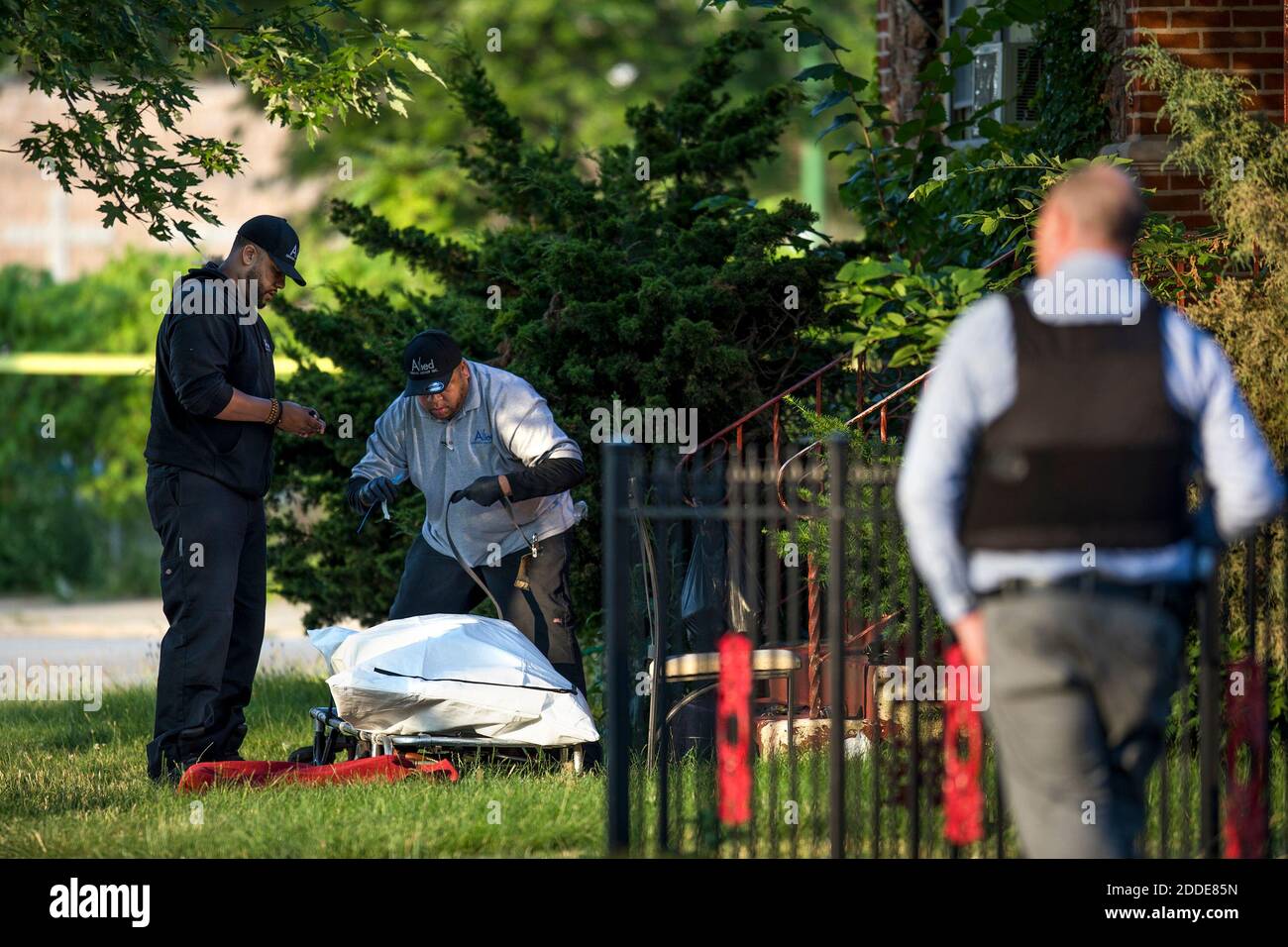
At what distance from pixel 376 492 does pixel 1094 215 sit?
4.13 metres

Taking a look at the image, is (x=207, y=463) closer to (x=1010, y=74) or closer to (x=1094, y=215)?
(x=1094, y=215)

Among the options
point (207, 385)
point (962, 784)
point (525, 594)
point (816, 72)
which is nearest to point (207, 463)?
point (207, 385)

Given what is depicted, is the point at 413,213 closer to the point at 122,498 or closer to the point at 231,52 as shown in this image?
the point at 122,498

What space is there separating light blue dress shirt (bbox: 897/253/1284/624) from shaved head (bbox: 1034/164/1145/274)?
0.04 metres

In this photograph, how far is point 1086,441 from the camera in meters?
4.00

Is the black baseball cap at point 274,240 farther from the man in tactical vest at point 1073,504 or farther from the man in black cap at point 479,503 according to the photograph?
the man in tactical vest at point 1073,504

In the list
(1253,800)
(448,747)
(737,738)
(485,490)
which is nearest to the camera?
(1253,800)

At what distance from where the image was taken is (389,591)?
10.2 meters

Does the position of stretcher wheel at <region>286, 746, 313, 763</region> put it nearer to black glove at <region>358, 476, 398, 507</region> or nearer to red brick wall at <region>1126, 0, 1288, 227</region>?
black glove at <region>358, 476, 398, 507</region>

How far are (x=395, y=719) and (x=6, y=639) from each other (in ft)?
29.0

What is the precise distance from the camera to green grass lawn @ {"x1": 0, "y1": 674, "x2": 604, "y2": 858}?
6.00 metres

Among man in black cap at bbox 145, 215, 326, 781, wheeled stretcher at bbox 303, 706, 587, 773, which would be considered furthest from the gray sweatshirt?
wheeled stretcher at bbox 303, 706, 587, 773

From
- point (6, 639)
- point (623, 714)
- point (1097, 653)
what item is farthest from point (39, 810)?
point (6, 639)

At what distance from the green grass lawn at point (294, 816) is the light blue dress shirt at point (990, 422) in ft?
7.78
